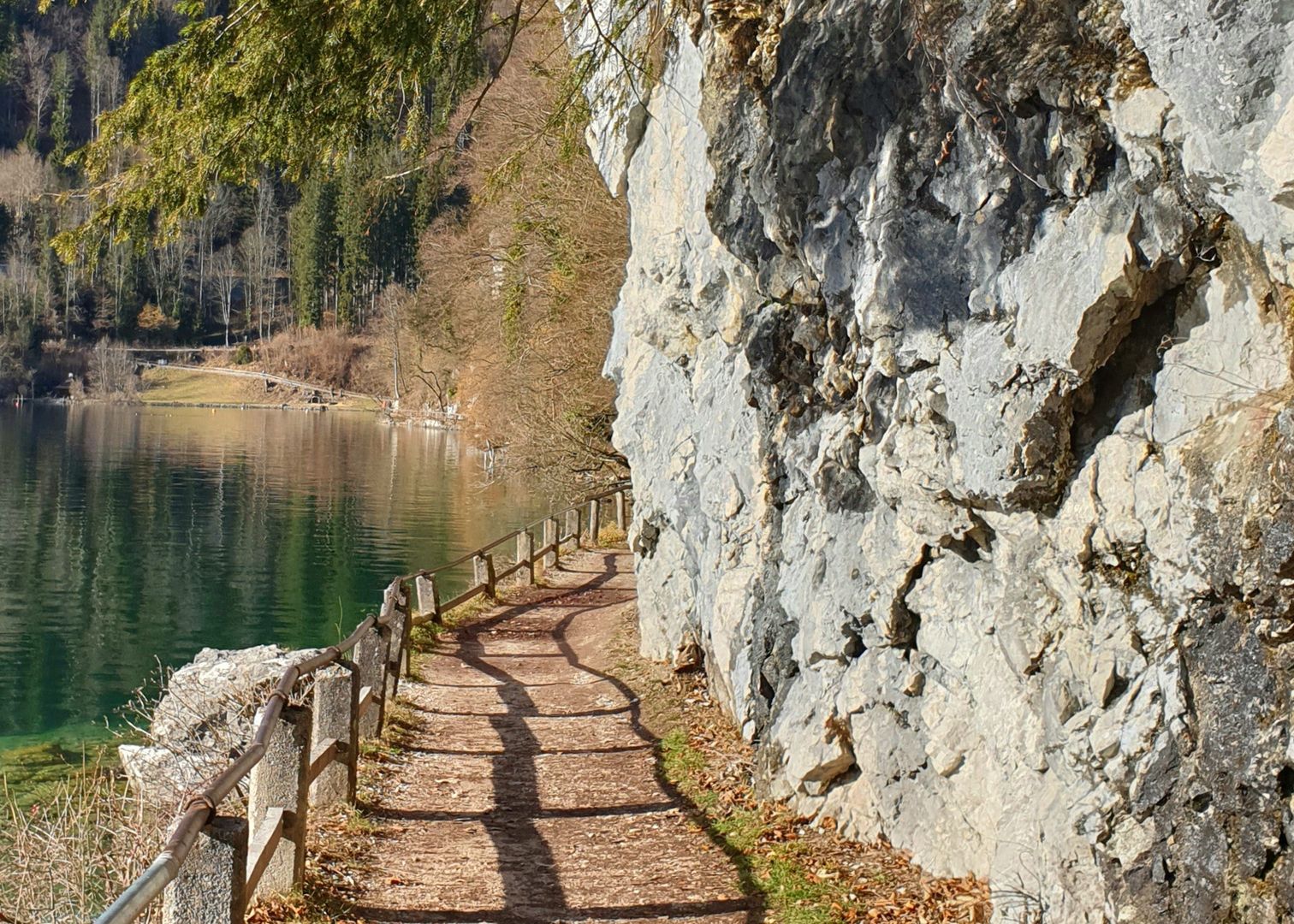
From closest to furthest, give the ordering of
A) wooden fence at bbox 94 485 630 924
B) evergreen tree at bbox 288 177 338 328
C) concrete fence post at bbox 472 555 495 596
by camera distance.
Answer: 1. wooden fence at bbox 94 485 630 924
2. concrete fence post at bbox 472 555 495 596
3. evergreen tree at bbox 288 177 338 328

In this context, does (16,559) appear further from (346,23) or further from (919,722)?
(919,722)

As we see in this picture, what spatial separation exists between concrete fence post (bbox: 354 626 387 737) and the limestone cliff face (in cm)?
305

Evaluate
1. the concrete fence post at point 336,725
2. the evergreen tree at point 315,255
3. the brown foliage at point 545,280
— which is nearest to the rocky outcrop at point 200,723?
the concrete fence post at point 336,725

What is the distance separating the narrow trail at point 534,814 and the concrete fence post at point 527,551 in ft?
17.4

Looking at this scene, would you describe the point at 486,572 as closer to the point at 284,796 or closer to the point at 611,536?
the point at 611,536

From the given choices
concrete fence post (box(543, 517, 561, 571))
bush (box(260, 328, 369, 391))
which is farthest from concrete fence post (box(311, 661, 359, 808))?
bush (box(260, 328, 369, 391))

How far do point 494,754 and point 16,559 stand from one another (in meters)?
22.4

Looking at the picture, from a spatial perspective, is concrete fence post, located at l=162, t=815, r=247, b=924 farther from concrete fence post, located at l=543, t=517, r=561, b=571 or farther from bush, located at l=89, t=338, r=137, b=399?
bush, located at l=89, t=338, r=137, b=399

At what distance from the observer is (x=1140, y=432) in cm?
541

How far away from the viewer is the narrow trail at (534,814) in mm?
7051

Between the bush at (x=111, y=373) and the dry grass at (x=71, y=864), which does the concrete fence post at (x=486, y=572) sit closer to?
the dry grass at (x=71, y=864)

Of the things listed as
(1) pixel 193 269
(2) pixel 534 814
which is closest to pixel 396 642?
(2) pixel 534 814

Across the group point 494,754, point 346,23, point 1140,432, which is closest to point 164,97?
point 346,23

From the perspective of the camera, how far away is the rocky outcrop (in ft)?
30.2
